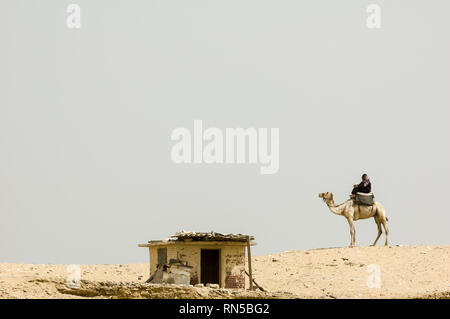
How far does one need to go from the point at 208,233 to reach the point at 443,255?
1262cm

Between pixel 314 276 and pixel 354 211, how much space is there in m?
5.09

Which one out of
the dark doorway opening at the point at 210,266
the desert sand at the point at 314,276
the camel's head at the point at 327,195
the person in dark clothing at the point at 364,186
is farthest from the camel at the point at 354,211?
the dark doorway opening at the point at 210,266

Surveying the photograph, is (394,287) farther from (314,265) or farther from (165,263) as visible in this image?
(165,263)

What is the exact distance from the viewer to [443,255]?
38406 mm

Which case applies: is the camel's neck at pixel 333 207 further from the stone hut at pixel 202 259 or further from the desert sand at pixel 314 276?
the stone hut at pixel 202 259

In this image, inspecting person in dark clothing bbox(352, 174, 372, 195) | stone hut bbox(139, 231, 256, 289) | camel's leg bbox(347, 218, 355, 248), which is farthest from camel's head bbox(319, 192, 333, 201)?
stone hut bbox(139, 231, 256, 289)

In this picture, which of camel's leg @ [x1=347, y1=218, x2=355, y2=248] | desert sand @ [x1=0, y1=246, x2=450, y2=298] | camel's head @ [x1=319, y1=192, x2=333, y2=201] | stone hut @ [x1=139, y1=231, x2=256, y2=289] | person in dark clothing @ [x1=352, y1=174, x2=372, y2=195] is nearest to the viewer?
desert sand @ [x1=0, y1=246, x2=450, y2=298]

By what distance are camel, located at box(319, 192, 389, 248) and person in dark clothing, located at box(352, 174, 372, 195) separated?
680mm

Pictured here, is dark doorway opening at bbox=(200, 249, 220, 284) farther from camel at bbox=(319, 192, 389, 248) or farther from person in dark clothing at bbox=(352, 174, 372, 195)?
person in dark clothing at bbox=(352, 174, 372, 195)

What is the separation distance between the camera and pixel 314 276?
35.8 m

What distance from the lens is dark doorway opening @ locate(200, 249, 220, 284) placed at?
31.8 metres

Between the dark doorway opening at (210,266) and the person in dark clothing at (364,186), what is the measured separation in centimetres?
985

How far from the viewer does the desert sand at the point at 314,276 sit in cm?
2555
